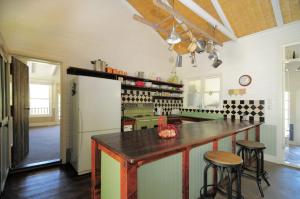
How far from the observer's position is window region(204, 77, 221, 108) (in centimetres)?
415

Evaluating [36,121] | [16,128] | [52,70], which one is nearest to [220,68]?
[16,128]

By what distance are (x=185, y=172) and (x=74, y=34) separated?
3.31 m

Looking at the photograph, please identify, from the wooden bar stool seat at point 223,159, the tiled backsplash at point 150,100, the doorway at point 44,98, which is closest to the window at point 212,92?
the tiled backsplash at point 150,100

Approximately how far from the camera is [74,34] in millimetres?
3139

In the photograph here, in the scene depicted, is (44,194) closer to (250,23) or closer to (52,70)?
(250,23)

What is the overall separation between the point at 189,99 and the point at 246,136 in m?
2.13

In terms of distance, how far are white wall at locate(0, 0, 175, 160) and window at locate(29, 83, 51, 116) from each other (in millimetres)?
5678

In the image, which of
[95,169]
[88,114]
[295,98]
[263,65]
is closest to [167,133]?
[95,169]

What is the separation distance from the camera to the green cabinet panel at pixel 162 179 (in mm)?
1337

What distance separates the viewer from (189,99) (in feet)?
15.9

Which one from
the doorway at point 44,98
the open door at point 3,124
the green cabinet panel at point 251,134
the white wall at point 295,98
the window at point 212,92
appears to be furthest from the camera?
the doorway at point 44,98

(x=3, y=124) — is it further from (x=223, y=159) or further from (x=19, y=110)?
(x=223, y=159)

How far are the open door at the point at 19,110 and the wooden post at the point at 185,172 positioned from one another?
9.80 ft

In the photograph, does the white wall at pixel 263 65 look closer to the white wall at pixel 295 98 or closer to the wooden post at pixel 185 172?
the white wall at pixel 295 98
